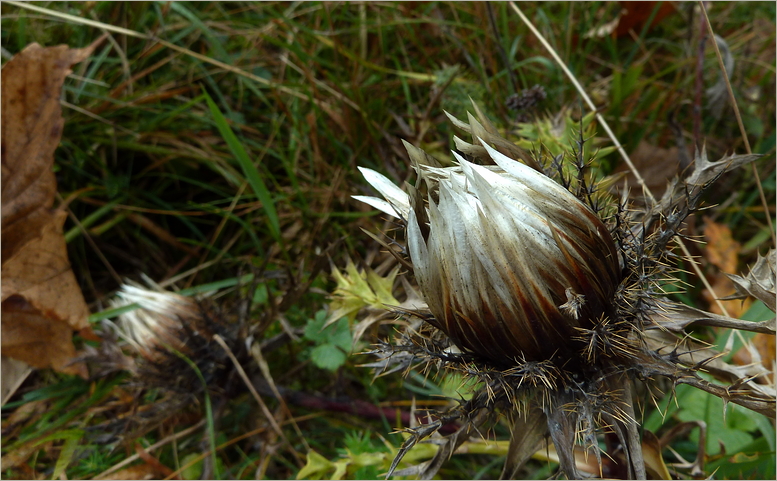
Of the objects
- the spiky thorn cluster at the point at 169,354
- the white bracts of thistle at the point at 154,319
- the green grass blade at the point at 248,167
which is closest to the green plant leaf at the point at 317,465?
the spiky thorn cluster at the point at 169,354

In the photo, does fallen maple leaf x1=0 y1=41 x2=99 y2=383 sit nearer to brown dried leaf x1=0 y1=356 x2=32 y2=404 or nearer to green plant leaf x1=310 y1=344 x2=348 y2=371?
brown dried leaf x1=0 y1=356 x2=32 y2=404

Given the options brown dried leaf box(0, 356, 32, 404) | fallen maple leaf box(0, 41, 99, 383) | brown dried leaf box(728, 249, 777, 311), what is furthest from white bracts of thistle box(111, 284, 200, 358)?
brown dried leaf box(728, 249, 777, 311)

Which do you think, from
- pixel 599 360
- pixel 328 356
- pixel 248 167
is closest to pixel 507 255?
pixel 599 360

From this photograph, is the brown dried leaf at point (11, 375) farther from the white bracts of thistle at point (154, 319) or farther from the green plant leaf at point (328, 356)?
the green plant leaf at point (328, 356)

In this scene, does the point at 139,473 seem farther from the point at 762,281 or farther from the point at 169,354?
the point at 762,281

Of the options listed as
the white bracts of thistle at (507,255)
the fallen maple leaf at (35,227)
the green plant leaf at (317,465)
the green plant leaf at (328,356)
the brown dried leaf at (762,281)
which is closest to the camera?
the white bracts of thistle at (507,255)

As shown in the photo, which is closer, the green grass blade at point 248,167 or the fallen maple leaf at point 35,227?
the green grass blade at point 248,167

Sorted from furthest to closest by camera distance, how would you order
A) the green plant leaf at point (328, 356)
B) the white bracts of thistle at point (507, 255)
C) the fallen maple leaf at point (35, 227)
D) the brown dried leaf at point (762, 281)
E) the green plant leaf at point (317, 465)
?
the fallen maple leaf at point (35, 227), the green plant leaf at point (328, 356), the green plant leaf at point (317, 465), the brown dried leaf at point (762, 281), the white bracts of thistle at point (507, 255)

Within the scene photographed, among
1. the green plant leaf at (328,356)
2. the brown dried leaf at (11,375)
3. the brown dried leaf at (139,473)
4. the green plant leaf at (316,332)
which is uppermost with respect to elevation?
the green plant leaf at (316,332)
